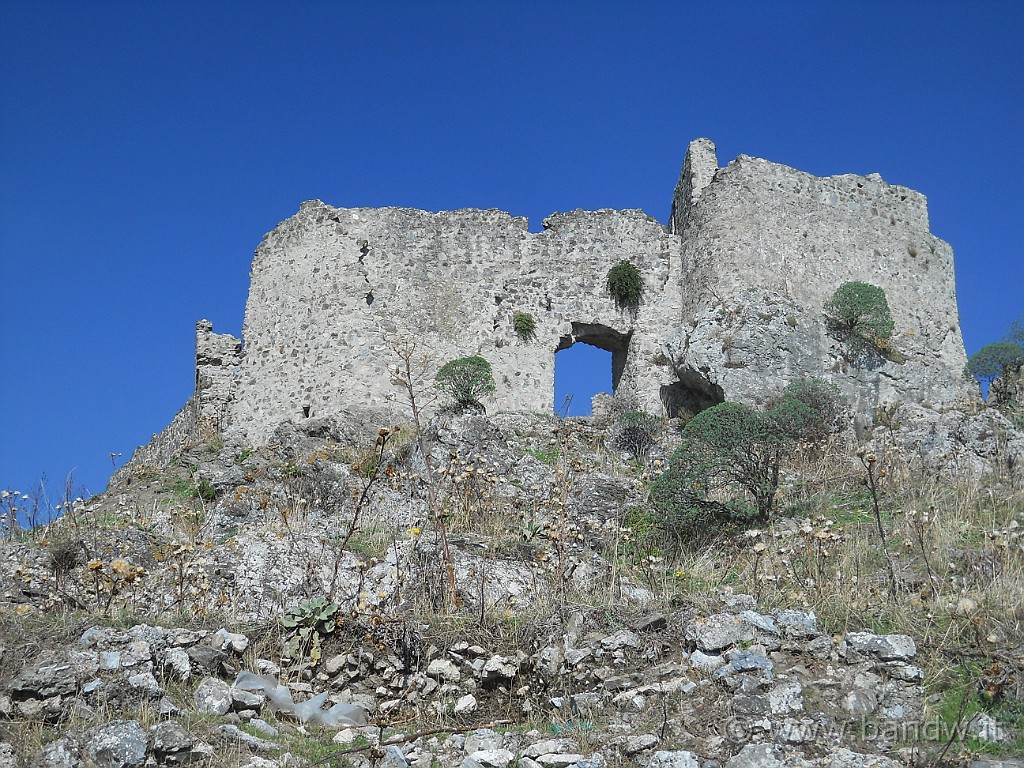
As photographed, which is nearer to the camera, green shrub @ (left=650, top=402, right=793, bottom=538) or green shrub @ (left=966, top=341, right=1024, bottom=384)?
green shrub @ (left=650, top=402, right=793, bottom=538)

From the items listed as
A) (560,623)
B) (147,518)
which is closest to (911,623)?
(560,623)

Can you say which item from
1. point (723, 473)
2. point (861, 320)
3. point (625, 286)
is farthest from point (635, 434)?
point (861, 320)

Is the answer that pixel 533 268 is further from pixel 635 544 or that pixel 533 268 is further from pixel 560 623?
pixel 560 623

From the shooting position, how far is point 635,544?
10.4 meters

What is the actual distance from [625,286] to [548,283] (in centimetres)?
161

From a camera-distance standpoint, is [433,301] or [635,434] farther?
[433,301]

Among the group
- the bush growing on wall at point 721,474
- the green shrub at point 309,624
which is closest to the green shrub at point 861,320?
the bush growing on wall at point 721,474

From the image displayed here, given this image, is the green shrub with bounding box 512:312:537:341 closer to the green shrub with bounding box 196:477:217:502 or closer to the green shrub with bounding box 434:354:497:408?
the green shrub with bounding box 434:354:497:408

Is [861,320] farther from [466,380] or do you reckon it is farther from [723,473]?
[723,473]

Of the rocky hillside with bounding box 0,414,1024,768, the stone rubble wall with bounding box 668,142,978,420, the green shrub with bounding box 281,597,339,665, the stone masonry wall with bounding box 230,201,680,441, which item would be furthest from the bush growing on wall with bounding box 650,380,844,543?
the stone masonry wall with bounding box 230,201,680,441

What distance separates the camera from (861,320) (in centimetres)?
1783

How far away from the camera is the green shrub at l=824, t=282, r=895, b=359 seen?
17250 millimetres

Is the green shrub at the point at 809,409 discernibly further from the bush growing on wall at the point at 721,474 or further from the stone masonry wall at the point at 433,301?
the stone masonry wall at the point at 433,301

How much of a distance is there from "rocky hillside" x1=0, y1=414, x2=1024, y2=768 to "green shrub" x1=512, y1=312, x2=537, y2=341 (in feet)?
30.8
